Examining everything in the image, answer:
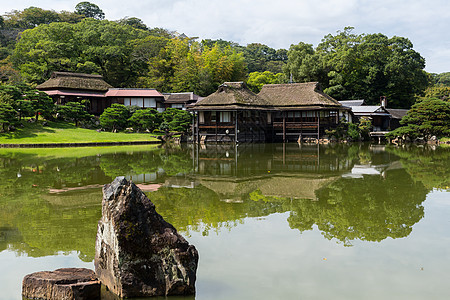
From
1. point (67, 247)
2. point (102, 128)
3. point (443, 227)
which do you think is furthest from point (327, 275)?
point (102, 128)

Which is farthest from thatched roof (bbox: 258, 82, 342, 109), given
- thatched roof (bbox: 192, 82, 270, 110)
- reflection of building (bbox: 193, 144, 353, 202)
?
reflection of building (bbox: 193, 144, 353, 202)

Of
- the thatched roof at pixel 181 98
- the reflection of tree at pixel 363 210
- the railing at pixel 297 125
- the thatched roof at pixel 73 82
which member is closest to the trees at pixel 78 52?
the thatched roof at pixel 73 82

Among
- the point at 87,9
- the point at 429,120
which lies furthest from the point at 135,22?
the point at 429,120

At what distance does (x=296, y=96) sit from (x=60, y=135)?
75.9ft

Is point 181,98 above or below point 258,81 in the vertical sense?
below

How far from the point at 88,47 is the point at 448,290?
55.7 meters

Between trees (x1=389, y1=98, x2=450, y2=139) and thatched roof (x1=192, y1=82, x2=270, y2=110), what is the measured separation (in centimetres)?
1347

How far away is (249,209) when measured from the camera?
33.7 feet

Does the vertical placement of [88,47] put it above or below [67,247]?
above

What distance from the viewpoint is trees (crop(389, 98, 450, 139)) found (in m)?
36.3

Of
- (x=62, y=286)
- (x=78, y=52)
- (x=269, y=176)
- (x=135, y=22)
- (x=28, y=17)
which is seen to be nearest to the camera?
(x=62, y=286)

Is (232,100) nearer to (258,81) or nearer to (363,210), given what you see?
(363,210)

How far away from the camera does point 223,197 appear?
11.7 meters

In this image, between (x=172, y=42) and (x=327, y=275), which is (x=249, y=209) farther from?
(x=172, y=42)
